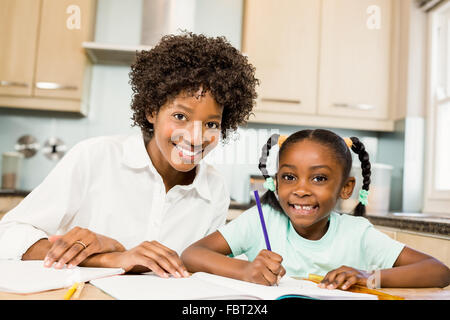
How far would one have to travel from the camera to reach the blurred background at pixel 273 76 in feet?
8.15

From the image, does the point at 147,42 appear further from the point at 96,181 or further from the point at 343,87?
the point at 96,181

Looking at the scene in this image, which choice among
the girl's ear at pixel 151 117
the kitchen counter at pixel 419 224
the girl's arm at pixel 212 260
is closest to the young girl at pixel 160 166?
the girl's ear at pixel 151 117

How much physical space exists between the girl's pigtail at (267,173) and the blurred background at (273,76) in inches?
50.3

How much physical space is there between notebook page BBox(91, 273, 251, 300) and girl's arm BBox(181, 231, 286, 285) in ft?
0.33

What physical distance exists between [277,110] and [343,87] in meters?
0.42

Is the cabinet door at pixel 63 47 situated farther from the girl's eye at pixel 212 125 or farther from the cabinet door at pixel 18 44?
the girl's eye at pixel 212 125

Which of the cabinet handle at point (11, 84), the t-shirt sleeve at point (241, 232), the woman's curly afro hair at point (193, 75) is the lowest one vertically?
the t-shirt sleeve at point (241, 232)

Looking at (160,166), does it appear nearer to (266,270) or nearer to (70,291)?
(266,270)

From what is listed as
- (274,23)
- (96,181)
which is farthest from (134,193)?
(274,23)

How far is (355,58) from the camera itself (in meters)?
2.67

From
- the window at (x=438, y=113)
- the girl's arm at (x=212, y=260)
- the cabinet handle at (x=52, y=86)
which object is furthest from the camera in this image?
the cabinet handle at (x=52, y=86)

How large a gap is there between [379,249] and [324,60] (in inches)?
72.9

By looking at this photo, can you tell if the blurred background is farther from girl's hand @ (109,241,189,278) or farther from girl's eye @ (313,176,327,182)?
girl's hand @ (109,241,189,278)

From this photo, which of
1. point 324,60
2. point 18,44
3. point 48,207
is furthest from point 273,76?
point 48,207
